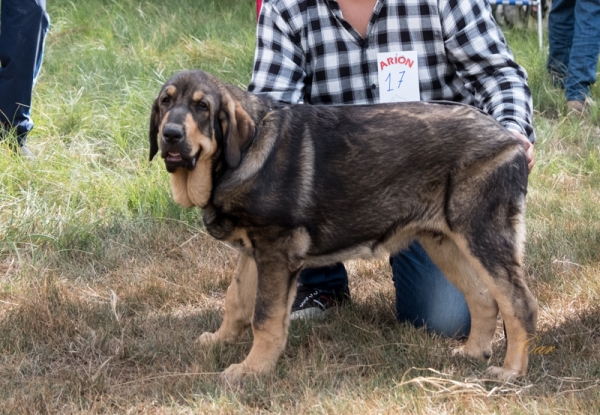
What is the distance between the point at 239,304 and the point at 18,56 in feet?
9.75

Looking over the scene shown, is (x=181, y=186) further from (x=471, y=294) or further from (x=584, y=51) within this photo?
(x=584, y=51)

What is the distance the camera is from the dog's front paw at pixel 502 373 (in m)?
3.27

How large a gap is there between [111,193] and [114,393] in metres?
2.11

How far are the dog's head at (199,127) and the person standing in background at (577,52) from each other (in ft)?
14.7

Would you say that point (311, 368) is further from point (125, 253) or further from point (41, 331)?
point (125, 253)

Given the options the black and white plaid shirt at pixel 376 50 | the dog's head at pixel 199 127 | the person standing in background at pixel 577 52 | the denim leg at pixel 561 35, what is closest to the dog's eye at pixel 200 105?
the dog's head at pixel 199 127

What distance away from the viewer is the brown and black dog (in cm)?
321

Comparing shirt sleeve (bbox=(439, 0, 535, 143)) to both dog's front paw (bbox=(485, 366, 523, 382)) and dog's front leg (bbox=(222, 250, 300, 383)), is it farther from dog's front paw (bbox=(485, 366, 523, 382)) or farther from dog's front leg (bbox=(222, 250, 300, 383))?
dog's front leg (bbox=(222, 250, 300, 383))

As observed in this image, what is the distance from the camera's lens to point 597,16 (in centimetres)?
718

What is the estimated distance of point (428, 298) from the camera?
3.95 metres

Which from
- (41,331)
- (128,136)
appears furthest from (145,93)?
(41,331)

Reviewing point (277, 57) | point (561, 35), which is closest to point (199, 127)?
point (277, 57)

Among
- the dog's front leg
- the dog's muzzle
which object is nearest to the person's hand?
the dog's front leg

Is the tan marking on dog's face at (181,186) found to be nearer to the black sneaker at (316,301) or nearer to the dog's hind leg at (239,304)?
the dog's hind leg at (239,304)
